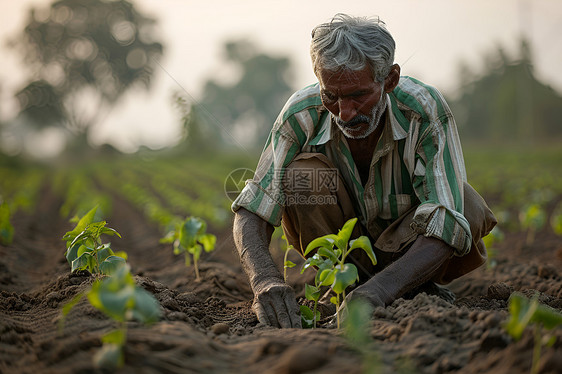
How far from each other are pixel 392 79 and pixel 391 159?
369mm

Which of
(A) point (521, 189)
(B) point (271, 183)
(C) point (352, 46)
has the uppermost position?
(A) point (521, 189)

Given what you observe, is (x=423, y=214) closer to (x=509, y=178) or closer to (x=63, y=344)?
(x=63, y=344)

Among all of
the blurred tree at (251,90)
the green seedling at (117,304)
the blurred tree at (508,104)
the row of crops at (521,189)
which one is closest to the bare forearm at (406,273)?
the green seedling at (117,304)

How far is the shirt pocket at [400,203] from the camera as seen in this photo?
2.71m

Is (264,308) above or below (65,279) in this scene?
below

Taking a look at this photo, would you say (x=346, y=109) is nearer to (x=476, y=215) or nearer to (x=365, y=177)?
(x=365, y=177)

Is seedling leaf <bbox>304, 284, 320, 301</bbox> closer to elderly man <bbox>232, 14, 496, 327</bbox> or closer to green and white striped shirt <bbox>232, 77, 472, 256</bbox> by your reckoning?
elderly man <bbox>232, 14, 496, 327</bbox>

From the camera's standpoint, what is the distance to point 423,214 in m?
2.35

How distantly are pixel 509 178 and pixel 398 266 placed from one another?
11.0 m

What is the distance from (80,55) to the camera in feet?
118

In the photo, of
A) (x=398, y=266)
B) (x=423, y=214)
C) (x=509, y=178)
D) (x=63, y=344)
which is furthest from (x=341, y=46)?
(x=509, y=178)

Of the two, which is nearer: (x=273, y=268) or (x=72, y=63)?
(x=273, y=268)

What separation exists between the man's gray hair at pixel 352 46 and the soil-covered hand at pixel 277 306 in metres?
0.94

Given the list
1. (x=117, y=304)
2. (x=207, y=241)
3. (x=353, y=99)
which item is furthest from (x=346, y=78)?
(x=207, y=241)
